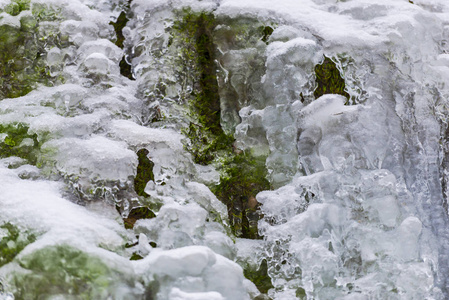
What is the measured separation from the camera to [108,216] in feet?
7.27

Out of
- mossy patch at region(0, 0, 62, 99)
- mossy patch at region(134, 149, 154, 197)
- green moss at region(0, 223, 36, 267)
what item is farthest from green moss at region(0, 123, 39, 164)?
green moss at region(0, 223, 36, 267)

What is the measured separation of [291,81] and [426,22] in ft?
2.98

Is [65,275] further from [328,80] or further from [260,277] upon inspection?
[328,80]

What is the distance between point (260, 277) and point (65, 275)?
1044 millimetres

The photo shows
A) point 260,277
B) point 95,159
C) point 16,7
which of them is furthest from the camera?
point 16,7

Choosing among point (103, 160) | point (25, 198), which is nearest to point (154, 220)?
point (103, 160)

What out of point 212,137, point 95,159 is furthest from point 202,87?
point 95,159

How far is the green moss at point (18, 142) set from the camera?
259cm

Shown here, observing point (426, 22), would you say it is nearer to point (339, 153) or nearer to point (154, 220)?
point (339, 153)

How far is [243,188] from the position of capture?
293 cm

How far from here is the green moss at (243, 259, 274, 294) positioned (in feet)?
8.32

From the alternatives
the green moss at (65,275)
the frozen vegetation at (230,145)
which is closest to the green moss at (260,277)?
the frozen vegetation at (230,145)

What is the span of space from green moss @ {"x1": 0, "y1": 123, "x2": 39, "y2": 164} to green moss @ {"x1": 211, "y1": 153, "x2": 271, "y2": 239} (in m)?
0.89

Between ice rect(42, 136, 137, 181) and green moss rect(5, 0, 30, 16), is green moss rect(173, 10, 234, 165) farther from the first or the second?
green moss rect(5, 0, 30, 16)
